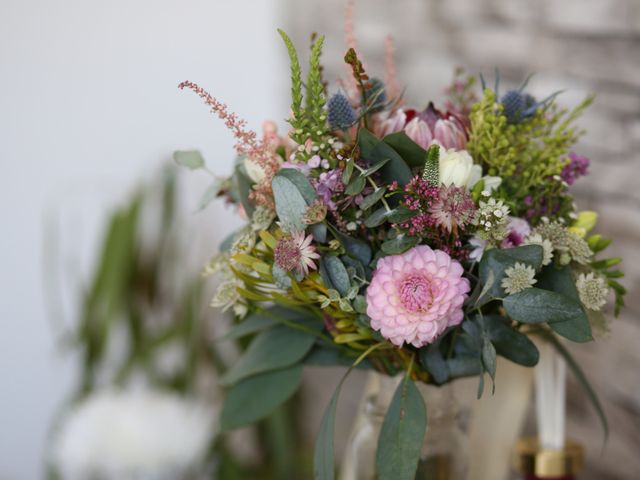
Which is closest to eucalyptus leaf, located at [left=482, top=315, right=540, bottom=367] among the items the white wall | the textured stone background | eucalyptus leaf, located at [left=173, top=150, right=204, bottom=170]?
eucalyptus leaf, located at [left=173, top=150, right=204, bottom=170]

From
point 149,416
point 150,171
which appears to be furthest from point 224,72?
point 149,416

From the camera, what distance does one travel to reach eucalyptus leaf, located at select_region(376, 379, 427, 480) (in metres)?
0.61

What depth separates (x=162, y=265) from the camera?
1873 mm

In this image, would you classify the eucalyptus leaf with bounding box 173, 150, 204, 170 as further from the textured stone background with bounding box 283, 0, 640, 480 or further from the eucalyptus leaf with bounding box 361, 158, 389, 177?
the textured stone background with bounding box 283, 0, 640, 480

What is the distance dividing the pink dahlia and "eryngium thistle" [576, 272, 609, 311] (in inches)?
4.2

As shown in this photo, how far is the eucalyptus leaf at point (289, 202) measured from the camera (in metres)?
0.61

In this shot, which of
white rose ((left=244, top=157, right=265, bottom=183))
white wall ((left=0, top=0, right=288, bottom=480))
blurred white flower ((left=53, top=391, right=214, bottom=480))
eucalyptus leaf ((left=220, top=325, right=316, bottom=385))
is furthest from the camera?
white wall ((left=0, top=0, right=288, bottom=480))

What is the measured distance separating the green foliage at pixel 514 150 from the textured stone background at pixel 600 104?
0.41 meters

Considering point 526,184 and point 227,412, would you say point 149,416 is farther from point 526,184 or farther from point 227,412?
point 526,184

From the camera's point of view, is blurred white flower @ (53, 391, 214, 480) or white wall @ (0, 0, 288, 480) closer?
blurred white flower @ (53, 391, 214, 480)

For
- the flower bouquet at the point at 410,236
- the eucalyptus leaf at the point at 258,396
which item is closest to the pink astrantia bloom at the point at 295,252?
the flower bouquet at the point at 410,236

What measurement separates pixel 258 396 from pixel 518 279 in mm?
337

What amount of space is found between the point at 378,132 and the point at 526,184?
5.8 inches

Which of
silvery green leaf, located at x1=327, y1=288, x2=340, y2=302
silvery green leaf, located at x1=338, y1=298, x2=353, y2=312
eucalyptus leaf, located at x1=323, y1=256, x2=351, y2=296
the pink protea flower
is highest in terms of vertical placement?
the pink protea flower
